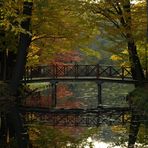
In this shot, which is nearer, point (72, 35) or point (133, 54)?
point (72, 35)

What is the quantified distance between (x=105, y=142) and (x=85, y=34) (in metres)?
12.6

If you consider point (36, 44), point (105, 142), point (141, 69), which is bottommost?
point (105, 142)

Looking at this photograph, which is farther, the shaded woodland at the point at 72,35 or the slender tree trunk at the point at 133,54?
the slender tree trunk at the point at 133,54

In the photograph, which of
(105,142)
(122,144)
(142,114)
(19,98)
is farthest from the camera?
(19,98)

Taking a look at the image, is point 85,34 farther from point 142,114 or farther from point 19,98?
point 142,114

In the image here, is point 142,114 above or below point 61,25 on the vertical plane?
below

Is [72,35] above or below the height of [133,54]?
above

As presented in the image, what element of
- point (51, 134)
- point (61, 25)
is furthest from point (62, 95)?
point (51, 134)

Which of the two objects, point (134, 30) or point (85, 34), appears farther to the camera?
point (85, 34)

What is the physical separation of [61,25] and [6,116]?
7.51 metres

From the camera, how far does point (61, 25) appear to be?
2745 centimetres

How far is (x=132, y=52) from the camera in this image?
28.2 metres

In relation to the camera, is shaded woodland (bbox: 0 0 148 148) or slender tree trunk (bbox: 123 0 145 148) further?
slender tree trunk (bbox: 123 0 145 148)

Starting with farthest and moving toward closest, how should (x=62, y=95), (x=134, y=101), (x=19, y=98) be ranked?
(x=62, y=95) < (x=19, y=98) < (x=134, y=101)
